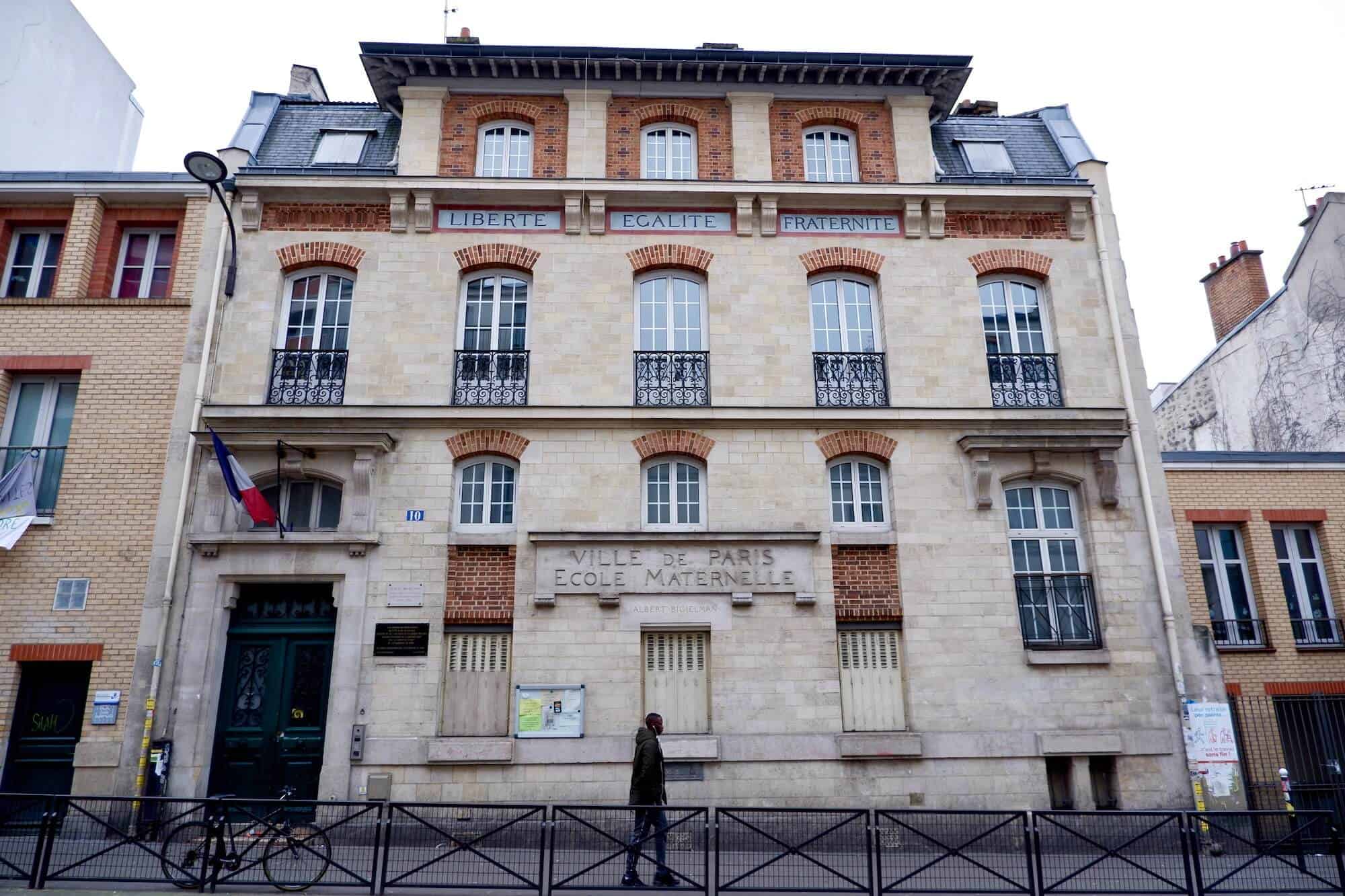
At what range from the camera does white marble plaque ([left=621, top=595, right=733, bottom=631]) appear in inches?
475

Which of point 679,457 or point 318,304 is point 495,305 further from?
point 679,457

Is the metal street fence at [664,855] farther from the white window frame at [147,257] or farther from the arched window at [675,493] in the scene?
the white window frame at [147,257]

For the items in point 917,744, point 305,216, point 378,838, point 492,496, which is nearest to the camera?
point 378,838

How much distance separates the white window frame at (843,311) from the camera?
1357cm

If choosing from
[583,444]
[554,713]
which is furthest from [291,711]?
[583,444]

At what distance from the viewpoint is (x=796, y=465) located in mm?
12797

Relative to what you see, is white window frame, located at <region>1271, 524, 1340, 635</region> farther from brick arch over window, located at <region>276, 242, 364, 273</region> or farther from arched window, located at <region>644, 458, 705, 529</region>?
brick arch over window, located at <region>276, 242, 364, 273</region>

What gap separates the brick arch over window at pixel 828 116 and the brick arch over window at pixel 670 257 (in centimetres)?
302

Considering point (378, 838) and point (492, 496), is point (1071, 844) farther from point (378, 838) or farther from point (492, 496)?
point (492, 496)

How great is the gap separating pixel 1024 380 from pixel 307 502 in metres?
10.8

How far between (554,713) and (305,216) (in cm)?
846

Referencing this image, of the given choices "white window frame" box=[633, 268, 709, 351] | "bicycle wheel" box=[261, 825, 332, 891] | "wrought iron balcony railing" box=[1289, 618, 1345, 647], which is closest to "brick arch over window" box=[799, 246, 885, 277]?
"white window frame" box=[633, 268, 709, 351]

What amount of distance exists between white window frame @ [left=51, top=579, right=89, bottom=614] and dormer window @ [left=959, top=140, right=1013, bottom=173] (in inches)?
581

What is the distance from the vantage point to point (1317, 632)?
13.6 metres
